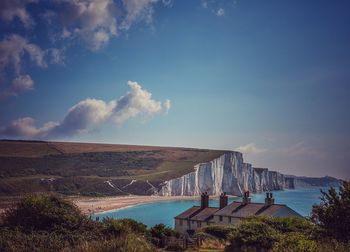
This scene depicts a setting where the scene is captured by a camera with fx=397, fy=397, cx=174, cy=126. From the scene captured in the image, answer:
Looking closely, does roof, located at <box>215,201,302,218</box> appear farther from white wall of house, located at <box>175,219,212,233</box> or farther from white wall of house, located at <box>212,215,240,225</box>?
white wall of house, located at <box>175,219,212,233</box>

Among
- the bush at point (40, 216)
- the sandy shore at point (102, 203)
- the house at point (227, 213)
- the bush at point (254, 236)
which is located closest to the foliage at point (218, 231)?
the house at point (227, 213)

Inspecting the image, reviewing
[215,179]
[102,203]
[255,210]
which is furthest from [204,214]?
[215,179]

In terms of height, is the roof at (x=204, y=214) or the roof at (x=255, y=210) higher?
the roof at (x=255, y=210)

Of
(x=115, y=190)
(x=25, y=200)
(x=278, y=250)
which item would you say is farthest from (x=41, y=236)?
(x=115, y=190)

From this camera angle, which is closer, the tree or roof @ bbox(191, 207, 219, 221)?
the tree

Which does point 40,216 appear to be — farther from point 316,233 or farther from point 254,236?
point 316,233

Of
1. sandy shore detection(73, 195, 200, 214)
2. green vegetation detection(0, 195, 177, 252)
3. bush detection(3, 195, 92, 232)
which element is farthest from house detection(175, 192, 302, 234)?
sandy shore detection(73, 195, 200, 214)

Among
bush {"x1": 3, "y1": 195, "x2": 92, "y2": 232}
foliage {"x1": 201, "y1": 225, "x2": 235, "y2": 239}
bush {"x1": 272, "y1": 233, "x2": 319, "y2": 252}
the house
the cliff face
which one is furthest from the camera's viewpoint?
the cliff face

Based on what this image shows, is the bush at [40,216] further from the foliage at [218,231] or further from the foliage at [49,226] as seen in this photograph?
the foliage at [218,231]
